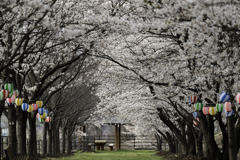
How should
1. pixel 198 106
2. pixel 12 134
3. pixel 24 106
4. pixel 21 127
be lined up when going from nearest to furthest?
pixel 198 106, pixel 12 134, pixel 24 106, pixel 21 127

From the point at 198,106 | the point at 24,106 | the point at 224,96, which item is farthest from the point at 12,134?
the point at 224,96

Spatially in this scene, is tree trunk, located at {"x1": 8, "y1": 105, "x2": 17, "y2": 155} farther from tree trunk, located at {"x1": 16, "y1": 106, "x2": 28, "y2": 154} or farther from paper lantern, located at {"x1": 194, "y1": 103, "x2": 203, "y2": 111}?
paper lantern, located at {"x1": 194, "y1": 103, "x2": 203, "y2": 111}

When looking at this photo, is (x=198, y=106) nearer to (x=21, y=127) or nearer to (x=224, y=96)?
(x=224, y=96)

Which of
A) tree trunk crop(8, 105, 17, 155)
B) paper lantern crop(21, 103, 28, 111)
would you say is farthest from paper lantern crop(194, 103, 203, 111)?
tree trunk crop(8, 105, 17, 155)

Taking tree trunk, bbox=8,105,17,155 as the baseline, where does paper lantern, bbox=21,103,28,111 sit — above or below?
above

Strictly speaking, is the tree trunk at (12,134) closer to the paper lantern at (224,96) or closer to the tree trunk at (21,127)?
the tree trunk at (21,127)

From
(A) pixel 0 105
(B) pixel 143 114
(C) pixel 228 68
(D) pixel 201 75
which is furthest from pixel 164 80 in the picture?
(B) pixel 143 114

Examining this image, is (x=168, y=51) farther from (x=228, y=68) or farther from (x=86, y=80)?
(x=86, y=80)

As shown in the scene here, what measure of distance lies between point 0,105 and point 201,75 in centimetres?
572

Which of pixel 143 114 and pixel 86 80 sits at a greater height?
pixel 86 80

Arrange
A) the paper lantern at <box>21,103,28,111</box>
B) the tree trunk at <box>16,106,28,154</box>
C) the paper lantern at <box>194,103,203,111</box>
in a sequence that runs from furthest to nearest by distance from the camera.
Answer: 1. the tree trunk at <box>16,106,28,154</box>
2. the paper lantern at <box>21,103,28,111</box>
3. the paper lantern at <box>194,103,203,111</box>

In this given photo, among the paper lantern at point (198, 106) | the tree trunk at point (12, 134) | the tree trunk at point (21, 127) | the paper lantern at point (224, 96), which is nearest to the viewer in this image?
the paper lantern at point (224, 96)

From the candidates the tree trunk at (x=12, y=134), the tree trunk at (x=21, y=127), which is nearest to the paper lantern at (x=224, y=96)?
the tree trunk at (x=12, y=134)

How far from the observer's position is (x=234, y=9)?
5.26 m
